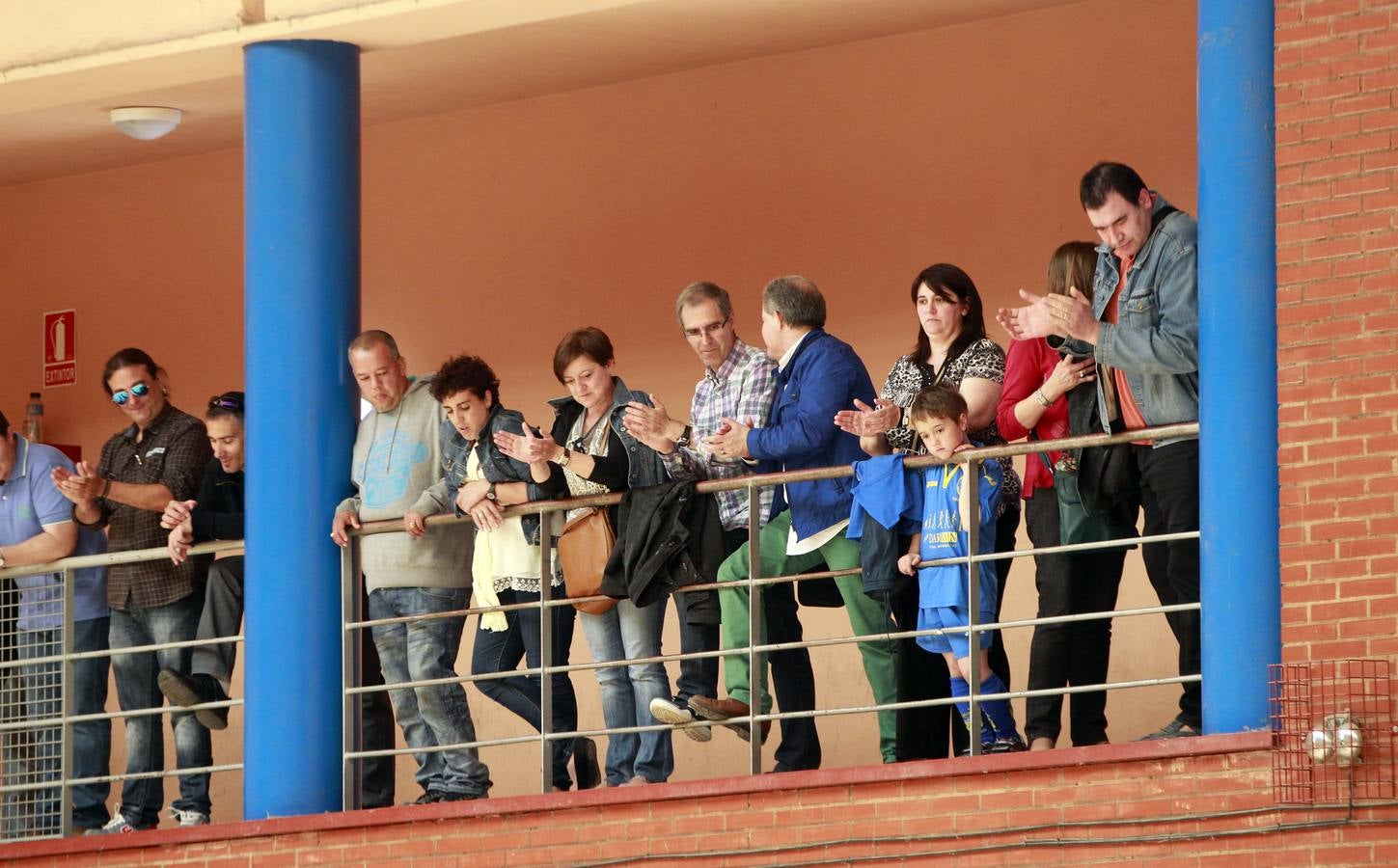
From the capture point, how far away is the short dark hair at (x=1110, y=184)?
24.7ft

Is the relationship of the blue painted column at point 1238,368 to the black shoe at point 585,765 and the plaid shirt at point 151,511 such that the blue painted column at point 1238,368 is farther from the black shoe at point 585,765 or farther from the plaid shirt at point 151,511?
the plaid shirt at point 151,511

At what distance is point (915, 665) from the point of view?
796 centimetres

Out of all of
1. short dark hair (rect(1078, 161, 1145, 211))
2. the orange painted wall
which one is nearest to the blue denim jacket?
short dark hair (rect(1078, 161, 1145, 211))

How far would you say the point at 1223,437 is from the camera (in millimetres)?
7254

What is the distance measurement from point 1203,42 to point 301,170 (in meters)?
3.53

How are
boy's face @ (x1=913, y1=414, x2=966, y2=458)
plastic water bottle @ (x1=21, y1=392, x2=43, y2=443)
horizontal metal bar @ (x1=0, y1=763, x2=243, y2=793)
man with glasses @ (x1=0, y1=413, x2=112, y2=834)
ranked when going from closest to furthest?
boy's face @ (x1=913, y1=414, x2=966, y2=458) → horizontal metal bar @ (x1=0, y1=763, x2=243, y2=793) → man with glasses @ (x1=0, y1=413, x2=112, y2=834) → plastic water bottle @ (x1=21, y1=392, x2=43, y2=443)

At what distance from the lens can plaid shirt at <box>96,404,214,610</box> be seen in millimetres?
9406

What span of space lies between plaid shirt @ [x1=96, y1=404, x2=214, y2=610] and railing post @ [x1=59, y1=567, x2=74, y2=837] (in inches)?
7.3

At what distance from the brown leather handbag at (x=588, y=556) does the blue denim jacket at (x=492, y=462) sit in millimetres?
200

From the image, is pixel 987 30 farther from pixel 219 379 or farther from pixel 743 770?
pixel 219 379

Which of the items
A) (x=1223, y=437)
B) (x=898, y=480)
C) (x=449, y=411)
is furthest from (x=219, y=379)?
(x=1223, y=437)

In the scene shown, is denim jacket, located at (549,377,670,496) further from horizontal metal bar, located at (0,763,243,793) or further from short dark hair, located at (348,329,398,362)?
horizontal metal bar, located at (0,763,243,793)

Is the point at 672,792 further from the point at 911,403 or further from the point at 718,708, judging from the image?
the point at 911,403

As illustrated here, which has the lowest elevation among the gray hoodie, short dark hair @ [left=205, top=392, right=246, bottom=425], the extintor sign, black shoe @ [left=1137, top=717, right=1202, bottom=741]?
black shoe @ [left=1137, top=717, right=1202, bottom=741]
